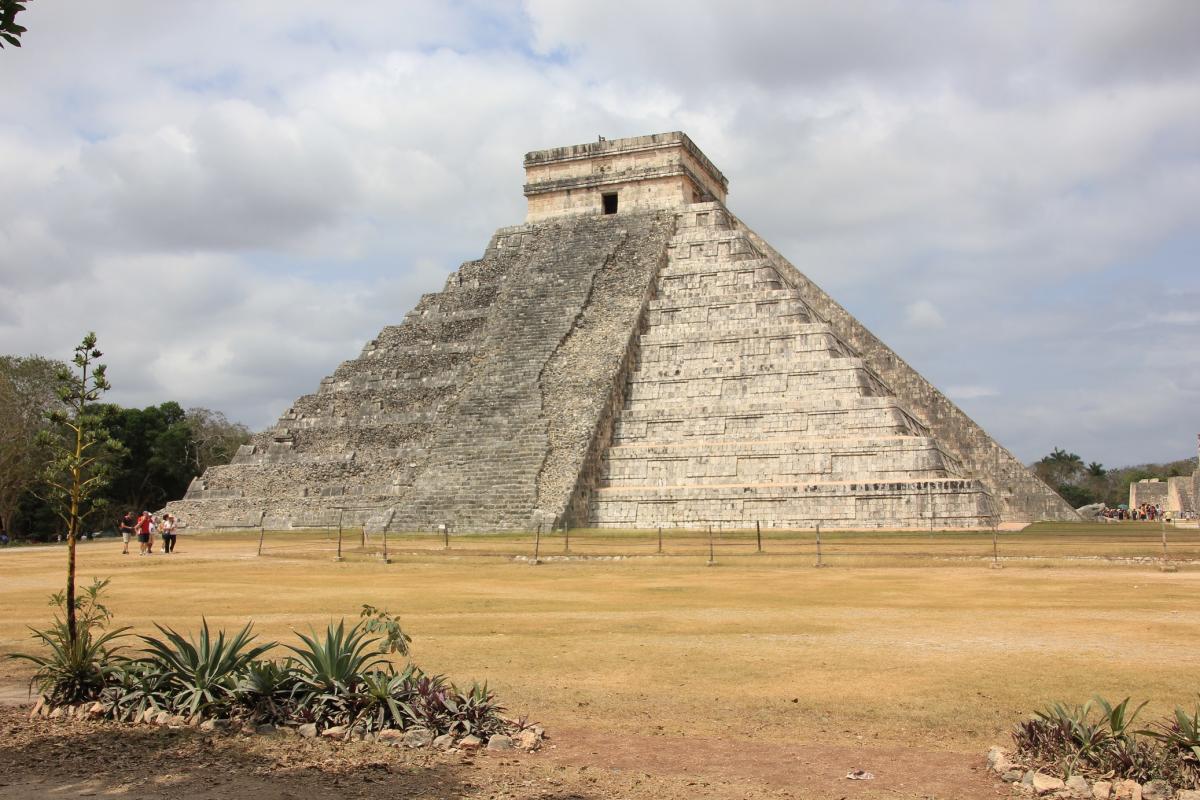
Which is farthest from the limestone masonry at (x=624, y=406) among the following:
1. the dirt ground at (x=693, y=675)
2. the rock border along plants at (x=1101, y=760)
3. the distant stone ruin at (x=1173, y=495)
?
the rock border along plants at (x=1101, y=760)

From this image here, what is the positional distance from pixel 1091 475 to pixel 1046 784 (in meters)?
71.2

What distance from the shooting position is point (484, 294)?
30.2m

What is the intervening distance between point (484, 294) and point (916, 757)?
25.3 m

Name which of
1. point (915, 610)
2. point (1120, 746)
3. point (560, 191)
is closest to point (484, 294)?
point (560, 191)

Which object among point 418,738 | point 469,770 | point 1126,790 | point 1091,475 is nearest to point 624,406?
point 418,738

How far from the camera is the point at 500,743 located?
607 centimetres

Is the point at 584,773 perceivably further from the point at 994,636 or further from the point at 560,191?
the point at 560,191

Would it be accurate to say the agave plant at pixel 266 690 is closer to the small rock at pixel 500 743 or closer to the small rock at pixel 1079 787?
the small rock at pixel 500 743

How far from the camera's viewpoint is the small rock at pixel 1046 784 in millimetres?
5203

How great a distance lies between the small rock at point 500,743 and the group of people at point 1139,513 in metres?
33.2

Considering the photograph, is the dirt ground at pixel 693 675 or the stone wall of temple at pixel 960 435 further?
the stone wall of temple at pixel 960 435

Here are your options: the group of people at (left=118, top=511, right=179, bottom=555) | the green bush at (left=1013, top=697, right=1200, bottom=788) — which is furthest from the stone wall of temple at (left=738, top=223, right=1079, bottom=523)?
the green bush at (left=1013, top=697, right=1200, bottom=788)

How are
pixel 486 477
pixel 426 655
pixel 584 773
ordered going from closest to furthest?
pixel 584 773, pixel 426 655, pixel 486 477

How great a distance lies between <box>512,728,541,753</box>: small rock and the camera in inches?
237
